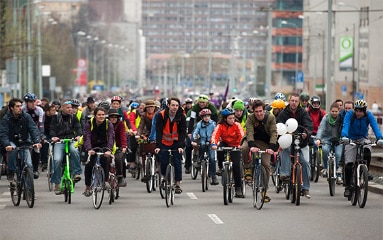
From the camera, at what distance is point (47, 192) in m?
25.2

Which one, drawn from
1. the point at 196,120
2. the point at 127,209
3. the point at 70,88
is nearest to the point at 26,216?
the point at 127,209

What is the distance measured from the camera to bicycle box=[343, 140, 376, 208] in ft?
68.9

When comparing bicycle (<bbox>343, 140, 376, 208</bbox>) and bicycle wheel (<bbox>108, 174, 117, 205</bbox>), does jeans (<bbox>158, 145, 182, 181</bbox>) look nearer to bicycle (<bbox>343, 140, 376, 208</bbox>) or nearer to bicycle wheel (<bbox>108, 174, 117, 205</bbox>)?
bicycle wheel (<bbox>108, 174, 117, 205</bbox>)


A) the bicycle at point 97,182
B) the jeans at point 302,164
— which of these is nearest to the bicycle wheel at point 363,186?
the jeans at point 302,164

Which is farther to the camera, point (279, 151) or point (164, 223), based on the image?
point (279, 151)

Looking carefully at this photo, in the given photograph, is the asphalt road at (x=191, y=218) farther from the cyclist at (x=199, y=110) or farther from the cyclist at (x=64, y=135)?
the cyclist at (x=199, y=110)

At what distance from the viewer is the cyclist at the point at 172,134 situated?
22.2 m

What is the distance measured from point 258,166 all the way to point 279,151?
1.80 metres

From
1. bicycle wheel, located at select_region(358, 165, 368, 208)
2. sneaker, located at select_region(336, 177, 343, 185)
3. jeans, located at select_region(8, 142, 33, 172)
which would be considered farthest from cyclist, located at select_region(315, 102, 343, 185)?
jeans, located at select_region(8, 142, 33, 172)

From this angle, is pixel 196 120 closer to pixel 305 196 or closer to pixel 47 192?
pixel 47 192

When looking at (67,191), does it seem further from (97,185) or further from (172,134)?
(172,134)

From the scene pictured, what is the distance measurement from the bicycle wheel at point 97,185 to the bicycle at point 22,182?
1.00 meters

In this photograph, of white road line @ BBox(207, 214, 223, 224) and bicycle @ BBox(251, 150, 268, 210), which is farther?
bicycle @ BBox(251, 150, 268, 210)

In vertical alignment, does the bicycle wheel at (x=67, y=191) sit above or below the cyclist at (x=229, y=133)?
below
